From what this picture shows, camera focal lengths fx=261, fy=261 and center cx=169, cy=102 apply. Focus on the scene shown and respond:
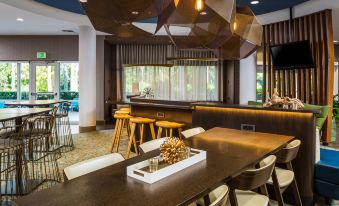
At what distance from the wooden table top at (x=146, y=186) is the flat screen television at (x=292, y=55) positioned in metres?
4.99

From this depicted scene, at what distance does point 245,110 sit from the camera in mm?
3592

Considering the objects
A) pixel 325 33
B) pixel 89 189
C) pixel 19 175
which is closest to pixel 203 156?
pixel 89 189

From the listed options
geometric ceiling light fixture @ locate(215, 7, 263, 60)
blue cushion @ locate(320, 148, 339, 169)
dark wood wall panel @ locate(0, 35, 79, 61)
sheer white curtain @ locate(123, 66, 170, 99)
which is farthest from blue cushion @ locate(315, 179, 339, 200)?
dark wood wall panel @ locate(0, 35, 79, 61)

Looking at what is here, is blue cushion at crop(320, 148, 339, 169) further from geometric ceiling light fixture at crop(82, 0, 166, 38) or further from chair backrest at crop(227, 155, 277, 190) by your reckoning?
geometric ceiling light fixture at crop(82, 0, 166, 38)

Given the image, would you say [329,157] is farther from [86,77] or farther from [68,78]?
[68,78]

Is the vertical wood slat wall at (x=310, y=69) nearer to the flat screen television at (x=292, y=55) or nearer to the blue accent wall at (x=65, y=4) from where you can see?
the flat screen television at (x=292, y=55)

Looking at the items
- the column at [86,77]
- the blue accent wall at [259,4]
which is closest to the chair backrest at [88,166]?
the blue accent wall at [259,4]

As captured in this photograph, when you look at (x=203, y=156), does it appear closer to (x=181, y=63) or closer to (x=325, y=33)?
(x=325, y=33)

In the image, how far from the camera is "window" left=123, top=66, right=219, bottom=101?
993cm

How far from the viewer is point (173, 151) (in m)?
1.84

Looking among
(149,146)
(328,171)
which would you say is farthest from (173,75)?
(149,146)

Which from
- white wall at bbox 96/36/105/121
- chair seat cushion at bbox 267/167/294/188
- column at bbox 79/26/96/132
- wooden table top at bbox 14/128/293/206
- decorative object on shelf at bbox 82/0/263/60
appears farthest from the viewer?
white wall at bbox 96/36/105/121

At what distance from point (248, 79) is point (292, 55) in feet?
12.0

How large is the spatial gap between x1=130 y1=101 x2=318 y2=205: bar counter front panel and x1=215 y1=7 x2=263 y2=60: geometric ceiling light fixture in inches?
48.3
